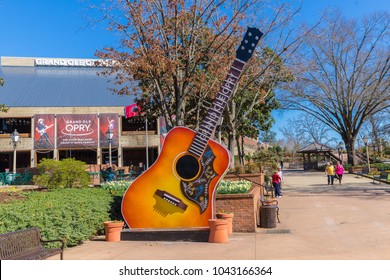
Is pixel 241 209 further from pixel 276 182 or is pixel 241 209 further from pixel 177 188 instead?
pixel 276 182

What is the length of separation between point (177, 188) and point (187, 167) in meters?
0.60

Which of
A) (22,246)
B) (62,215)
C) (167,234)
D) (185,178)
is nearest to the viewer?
(22,246)

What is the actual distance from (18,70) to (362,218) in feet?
177

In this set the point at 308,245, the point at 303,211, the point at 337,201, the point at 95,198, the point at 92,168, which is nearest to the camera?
the point at 308,245

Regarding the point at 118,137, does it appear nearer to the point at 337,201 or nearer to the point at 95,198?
the point at 337,201

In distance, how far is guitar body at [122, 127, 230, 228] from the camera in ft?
32.2

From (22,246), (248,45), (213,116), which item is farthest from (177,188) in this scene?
(22,246)

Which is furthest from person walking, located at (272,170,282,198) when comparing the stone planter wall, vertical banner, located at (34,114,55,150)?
vertical banner, located at (34,114,55,150)

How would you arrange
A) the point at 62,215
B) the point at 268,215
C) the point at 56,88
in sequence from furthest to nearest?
the point at 56,88, the point at 268,215, the point at 62,215

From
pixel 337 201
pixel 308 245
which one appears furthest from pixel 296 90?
pixel 308 245

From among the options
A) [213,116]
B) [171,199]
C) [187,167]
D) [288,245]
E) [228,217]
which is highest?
[213,116]

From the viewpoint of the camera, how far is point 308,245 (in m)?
8.28

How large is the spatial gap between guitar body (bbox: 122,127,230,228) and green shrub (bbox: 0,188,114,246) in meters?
0.80

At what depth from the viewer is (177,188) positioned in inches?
392
